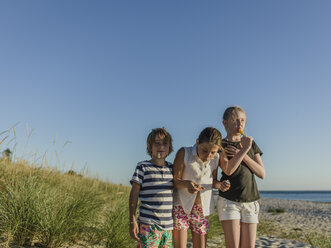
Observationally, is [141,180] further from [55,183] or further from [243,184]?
[55,183]

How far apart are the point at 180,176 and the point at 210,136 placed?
0.48m

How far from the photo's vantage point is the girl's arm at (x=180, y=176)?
2.45m

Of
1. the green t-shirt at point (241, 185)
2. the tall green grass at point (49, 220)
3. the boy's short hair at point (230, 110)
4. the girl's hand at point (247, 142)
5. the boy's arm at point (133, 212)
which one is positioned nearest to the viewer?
the boy's arm at point (133, 212)

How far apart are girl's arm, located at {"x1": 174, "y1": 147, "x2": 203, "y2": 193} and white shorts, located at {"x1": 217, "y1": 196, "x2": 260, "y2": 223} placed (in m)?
Result: 0.33

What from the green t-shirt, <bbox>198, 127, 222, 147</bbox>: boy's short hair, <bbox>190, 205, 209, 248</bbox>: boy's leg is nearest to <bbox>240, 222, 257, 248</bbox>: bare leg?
the green t-shirt

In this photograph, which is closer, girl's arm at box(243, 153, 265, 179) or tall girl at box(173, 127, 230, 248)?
tall girl at box(173, 127, 230, 248)

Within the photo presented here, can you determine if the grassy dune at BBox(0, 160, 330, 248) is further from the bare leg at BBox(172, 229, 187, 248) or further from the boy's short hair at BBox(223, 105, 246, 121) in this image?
the boy's short hair at BBox(223, 105, 246, 121)

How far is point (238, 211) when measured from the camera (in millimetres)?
2574

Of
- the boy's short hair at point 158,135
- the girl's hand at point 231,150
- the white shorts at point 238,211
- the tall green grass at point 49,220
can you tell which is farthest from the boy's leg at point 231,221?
the tall green grass at point 49,220

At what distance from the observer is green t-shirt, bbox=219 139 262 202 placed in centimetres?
258

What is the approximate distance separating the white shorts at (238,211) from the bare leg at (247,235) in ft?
0.15

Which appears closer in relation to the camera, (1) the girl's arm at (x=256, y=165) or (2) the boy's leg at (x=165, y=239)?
(2) the boy's leg at (x=165, y=239)

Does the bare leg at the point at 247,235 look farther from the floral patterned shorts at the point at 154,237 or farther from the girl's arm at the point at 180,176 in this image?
the floral patterned shorts at the point at 154,237

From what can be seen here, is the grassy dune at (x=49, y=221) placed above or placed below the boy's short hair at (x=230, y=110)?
below
